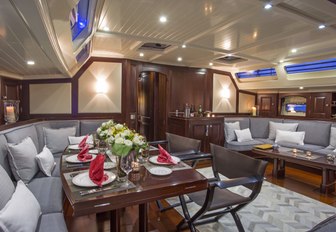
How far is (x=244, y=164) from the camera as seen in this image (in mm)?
1992

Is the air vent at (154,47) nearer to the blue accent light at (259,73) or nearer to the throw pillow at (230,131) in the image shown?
the throw pillow at (230,131)

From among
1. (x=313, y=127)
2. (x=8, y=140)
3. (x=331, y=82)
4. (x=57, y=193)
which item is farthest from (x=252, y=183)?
(x=331, y=82)

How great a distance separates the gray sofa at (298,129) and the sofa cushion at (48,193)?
3.84 meters

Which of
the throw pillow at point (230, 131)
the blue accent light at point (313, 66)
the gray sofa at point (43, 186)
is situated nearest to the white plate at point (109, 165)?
the gray sofa at point (43, 186)

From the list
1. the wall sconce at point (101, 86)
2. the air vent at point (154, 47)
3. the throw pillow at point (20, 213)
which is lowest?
the throw pillow at point (20, 213)

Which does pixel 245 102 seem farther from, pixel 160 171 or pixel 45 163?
pixel 45 163

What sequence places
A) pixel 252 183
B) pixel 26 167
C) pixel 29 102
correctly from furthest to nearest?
pixel 29 102, pixel 26 167, pixel 252 183

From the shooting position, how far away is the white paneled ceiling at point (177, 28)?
155 cm

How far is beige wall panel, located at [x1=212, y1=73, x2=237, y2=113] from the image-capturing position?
20.5ft

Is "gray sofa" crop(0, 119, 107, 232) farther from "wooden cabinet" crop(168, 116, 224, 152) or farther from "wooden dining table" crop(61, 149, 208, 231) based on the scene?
"wooden cabinet" crop(168, 116, 224, 152)

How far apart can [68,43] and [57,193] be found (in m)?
1.55

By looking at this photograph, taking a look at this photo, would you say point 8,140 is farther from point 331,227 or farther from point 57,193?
point 331,227

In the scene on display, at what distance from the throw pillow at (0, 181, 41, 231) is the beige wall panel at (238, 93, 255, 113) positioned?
6.37 meters

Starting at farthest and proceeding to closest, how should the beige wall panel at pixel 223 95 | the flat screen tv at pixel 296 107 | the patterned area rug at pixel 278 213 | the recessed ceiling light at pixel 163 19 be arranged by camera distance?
the beige wall panel at pixel 223 95 < the flat screen tv at pixel 296 107 < the recessed ceiling light at pixel 163 19 < the patterned area rug at pixel 278 213
